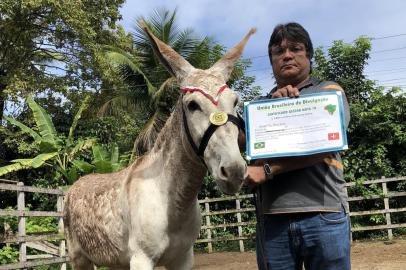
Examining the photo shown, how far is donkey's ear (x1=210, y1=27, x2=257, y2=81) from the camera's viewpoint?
10.5 ft

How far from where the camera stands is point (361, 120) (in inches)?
511

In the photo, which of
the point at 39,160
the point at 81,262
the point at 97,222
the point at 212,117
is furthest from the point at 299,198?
the point at 39,160


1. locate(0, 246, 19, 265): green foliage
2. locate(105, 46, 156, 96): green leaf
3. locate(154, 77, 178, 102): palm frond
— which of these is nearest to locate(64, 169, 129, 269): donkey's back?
locate(0, 246, 19, 265): green foliage

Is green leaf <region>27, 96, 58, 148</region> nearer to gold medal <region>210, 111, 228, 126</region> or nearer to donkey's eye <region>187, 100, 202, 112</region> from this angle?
donkey's eye <region>187, 100, 202, 112</region>

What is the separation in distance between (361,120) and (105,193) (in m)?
10.6

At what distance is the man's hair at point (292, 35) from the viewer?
2555 mm

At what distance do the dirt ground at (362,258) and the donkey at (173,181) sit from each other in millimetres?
6122

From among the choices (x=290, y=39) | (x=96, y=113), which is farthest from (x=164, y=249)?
(x=96, y=113)

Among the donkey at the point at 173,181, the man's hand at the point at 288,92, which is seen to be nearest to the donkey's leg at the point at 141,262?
the donkey at the point at 173,181

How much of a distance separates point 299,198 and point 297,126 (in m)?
0.40

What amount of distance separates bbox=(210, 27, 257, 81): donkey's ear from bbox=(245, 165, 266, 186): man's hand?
0.93 meters

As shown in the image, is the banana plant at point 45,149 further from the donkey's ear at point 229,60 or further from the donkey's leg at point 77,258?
the donkey's ear at point 229,60

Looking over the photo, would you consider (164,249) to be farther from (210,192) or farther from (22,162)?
(210,192)

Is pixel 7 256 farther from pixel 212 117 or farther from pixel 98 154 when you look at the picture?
pixel 212 117
